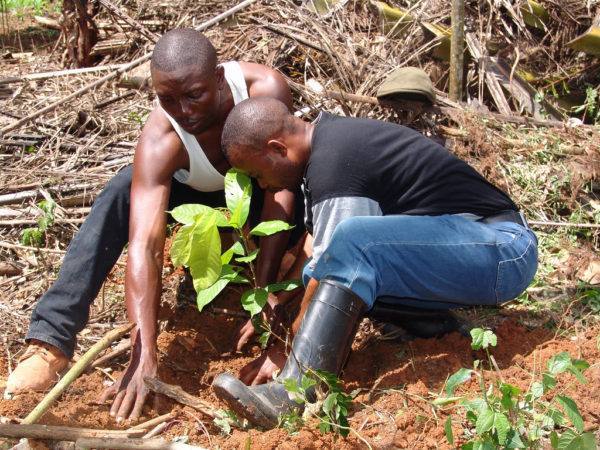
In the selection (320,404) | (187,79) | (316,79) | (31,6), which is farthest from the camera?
(31,6)

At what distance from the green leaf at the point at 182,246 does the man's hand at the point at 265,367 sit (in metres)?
0.51

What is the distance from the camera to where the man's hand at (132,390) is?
2887 mm

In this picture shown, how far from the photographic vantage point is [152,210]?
10.8ft

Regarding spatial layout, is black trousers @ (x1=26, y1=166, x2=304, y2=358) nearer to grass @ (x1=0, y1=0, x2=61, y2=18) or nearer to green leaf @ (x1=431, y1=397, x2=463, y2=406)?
green leaf @ (x1=431, y1=397, x2=463, y2=406)

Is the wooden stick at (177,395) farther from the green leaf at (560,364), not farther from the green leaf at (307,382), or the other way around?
the green leaf at (560,364)

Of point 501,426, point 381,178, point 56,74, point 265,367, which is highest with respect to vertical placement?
point 381,178

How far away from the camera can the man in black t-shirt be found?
2.77 m

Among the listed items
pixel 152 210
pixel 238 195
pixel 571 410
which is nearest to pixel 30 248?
pixel 152 210

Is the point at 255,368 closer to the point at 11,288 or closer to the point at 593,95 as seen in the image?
the point at 11,288

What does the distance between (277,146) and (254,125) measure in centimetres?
11

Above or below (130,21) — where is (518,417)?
below

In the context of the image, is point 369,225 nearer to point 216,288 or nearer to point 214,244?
point 214,244

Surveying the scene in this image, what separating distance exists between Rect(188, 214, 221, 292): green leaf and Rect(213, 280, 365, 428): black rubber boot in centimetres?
44

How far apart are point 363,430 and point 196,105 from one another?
4.72 ft
